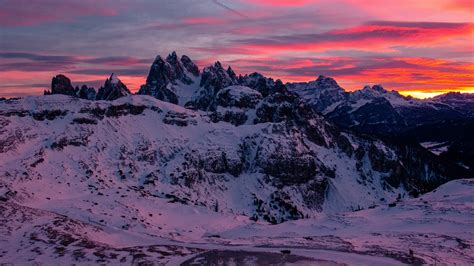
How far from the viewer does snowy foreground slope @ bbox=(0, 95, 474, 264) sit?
66.9 meters

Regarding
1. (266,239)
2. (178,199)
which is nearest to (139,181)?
(178,199)

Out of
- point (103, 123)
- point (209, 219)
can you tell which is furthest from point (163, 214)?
point (103, 123)

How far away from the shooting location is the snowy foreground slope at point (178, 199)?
6688 centimetres

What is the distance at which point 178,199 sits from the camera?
137125 mm

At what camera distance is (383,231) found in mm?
84750

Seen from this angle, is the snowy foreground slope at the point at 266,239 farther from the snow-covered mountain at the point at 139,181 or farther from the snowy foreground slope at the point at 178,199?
the snow-covered mountain at the point at 139,181

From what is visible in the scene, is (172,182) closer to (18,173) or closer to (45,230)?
(18,173)

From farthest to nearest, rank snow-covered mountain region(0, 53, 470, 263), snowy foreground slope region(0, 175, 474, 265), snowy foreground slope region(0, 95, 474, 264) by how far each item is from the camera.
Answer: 1. snow-covered mountain region(0, 53, 470, 263)
2. snowy foreground slope region(0, 95, 474, 264)
3. snowy foreground slope region(0, 175, 474, 265)

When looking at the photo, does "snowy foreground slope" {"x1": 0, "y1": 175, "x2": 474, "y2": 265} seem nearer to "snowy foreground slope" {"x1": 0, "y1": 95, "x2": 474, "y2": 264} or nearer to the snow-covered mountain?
"snowy foreground slope" {"x1": 0, "y1": 95, "x2": 474, "y2": 264}

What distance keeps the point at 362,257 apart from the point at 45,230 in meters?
42.2

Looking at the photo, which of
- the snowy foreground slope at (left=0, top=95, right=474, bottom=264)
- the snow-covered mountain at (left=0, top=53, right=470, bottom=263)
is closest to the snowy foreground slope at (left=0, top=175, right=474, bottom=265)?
the snowy foreground slope at (left=0, top=95, right=474, bottom=264)

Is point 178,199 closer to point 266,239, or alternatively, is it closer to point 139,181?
point 139,181

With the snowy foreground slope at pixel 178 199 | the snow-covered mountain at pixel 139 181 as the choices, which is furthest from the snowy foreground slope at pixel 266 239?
the snow-covered mountain at pixel 139 181

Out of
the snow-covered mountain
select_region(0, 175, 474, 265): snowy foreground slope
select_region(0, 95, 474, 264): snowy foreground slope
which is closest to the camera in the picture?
select_region(0, 175, 474, 265): snowy foreground slope
